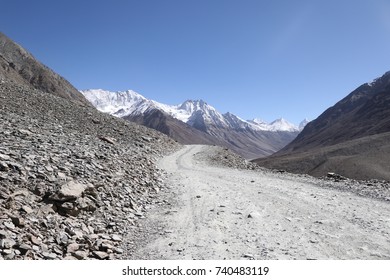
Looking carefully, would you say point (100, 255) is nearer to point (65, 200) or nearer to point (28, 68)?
point (65, 200)

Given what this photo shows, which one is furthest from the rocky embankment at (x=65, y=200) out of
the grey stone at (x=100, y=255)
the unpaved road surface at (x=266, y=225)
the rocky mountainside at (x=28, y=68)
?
the rocky mountainside at (x=28, y=68)

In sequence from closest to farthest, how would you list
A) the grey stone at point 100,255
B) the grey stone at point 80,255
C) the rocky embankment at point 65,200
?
1. the grey stone at point 80,255
2. the rocky embankment at point 65,200
3. the grey stone at point 100,255

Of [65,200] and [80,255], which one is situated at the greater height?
[65,200]

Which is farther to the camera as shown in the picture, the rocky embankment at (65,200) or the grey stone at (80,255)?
the rocky embankment at (65,200)

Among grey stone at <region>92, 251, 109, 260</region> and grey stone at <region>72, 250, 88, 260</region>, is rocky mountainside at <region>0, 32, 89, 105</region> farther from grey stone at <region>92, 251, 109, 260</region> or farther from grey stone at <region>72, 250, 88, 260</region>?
grey stone at <region>72, 250, 88, 260</region>

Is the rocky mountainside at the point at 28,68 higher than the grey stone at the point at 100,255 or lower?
higher

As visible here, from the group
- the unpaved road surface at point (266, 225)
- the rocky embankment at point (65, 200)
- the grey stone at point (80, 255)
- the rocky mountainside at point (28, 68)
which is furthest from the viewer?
the rocky mountainside at point (28, 68)

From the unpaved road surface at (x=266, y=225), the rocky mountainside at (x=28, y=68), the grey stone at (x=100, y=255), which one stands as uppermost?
the rocky mountainside at (x=28, y=68)

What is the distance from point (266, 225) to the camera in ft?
39.4

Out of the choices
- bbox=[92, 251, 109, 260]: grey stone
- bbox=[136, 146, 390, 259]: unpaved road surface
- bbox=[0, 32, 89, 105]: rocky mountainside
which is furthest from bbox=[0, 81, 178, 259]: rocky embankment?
bbox=[0, 32, 89, 105]: rocky mountainside

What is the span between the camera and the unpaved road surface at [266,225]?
9516mm

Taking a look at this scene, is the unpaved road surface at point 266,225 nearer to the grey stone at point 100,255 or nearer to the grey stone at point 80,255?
the grey stone at point 100,255

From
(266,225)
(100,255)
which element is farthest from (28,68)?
(266,225)

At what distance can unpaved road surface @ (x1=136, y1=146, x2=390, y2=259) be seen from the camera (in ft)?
31.2
